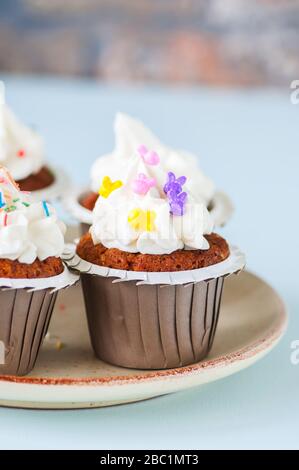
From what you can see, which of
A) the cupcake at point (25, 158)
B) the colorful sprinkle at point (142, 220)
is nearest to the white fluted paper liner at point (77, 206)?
the cupcake at point (25, 158)

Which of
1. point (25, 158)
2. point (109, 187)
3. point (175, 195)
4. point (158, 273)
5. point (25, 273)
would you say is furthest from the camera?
point (25, 158)

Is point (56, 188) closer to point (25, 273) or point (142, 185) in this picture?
point (142, 185)

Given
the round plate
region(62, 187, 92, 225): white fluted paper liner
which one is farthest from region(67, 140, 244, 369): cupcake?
region(62, 187, 92, 225): white fluted paper liner

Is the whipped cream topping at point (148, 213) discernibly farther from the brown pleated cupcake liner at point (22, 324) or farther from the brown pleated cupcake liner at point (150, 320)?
the brown pleated cupcake liner at point (22, 324)

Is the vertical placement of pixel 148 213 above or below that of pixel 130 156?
above

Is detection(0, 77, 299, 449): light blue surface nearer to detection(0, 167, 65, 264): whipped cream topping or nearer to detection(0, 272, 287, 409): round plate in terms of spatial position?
detection(0, 272, 287, 409): round plate

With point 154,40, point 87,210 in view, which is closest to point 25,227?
point 87,210

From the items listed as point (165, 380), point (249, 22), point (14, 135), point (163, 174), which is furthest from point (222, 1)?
point (165, 380)

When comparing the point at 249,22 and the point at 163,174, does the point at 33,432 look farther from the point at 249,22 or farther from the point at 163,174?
the point at 249,22
